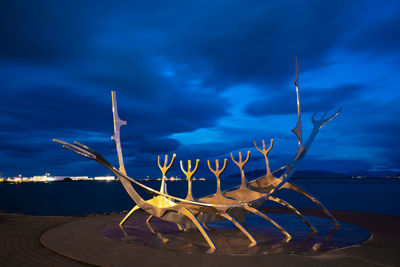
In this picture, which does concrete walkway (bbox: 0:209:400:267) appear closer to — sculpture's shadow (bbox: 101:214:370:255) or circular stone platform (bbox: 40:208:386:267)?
circular stone platform (bbox: 40:208:386:267)

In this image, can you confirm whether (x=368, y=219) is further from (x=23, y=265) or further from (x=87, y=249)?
(x=23, y=265)

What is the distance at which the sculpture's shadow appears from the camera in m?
8.78

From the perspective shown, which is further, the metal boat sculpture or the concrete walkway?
the metal boat sculpture

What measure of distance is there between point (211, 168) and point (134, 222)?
517 cm

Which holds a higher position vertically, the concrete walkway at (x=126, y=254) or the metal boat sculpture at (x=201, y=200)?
the metal boat sculpture at (x=201, y=200)

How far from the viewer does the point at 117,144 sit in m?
11.1

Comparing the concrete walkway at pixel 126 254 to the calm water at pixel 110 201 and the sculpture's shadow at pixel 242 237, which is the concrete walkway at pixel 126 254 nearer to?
the sculpture's shadow at pixel 242 237

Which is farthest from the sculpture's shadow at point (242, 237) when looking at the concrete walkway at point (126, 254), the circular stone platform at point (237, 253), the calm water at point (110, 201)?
the calm water at point (110, 201)

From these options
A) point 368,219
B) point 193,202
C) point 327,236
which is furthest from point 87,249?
point 368,219

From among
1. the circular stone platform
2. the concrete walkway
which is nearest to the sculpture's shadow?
the circular stone platform

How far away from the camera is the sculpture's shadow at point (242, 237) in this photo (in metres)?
8.78

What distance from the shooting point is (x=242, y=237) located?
10.4m

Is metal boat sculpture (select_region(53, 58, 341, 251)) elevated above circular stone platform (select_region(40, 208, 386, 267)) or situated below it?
above

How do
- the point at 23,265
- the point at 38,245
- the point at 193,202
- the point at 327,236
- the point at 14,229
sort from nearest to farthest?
the point at 23,265 < the point at 38,245 < the point at 193,202 < the point at 327,236 < the point at 14,229
